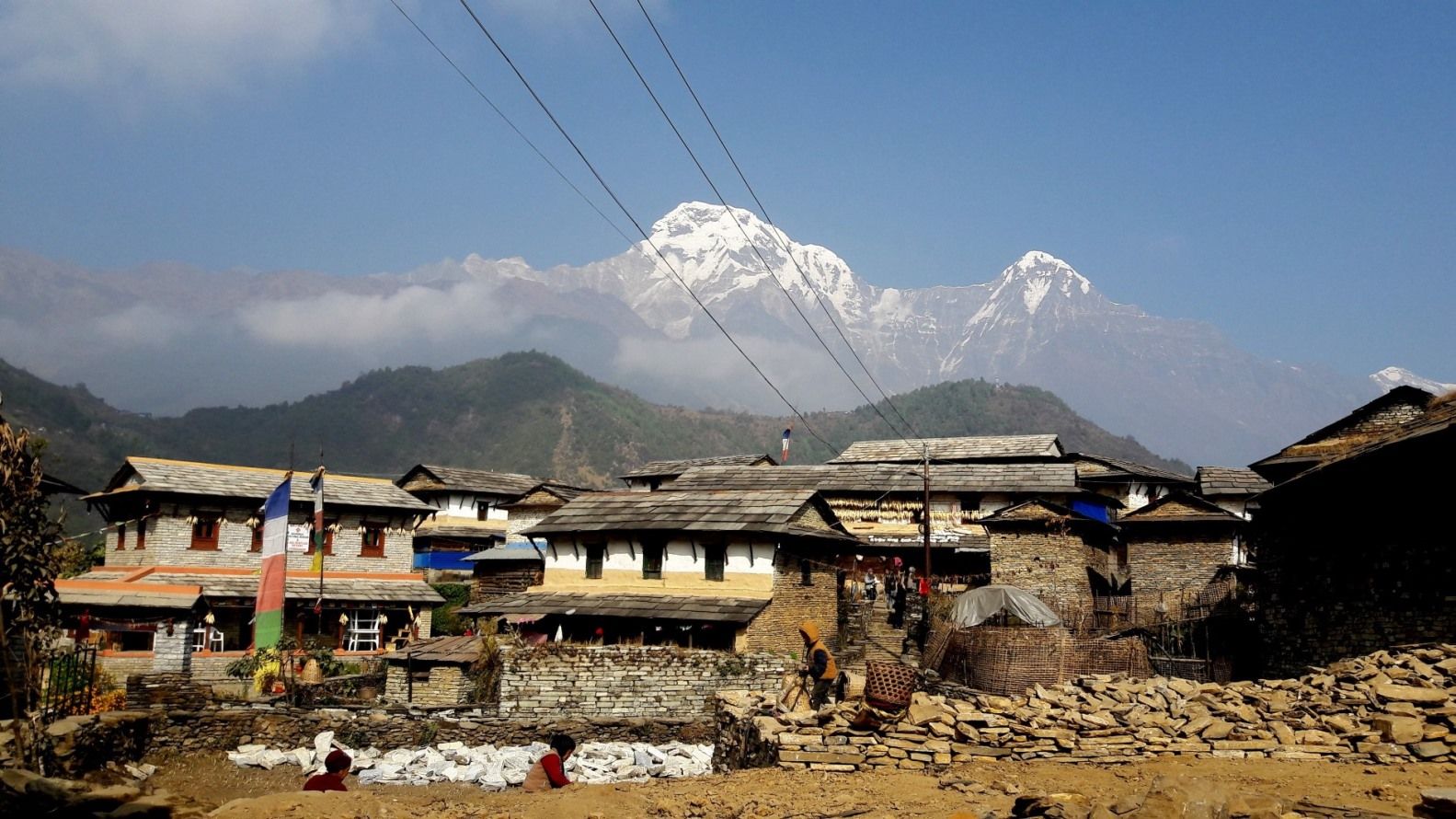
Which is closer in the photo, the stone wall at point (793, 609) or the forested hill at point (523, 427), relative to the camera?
the stone wall at point (793, 609)

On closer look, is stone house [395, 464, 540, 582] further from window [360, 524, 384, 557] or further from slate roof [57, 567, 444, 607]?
slate roof [57, 567, 444, 607]

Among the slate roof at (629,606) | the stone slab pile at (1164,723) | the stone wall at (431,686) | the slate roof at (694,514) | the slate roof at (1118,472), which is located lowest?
the stone wall at (431,686)

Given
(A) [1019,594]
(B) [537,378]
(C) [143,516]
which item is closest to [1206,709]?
(A) [1019,594]

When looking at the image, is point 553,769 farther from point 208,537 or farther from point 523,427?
point 523,427

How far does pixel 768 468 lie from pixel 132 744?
3766cm

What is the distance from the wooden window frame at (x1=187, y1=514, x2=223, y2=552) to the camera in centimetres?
3759

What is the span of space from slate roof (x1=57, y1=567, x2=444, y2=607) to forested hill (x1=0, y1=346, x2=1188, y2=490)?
104 metres

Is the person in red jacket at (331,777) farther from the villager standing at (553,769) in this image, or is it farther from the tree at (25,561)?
the tree at (25,561)

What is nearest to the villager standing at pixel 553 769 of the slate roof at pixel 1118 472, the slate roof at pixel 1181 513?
the slate roof at pixel 1181 513

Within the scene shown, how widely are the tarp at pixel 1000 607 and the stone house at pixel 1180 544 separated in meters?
8.81

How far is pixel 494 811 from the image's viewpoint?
1355 centimetres

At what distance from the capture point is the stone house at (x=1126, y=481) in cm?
5450

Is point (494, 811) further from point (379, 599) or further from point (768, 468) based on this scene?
point (768, 468)

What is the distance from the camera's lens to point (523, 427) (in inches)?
6604
